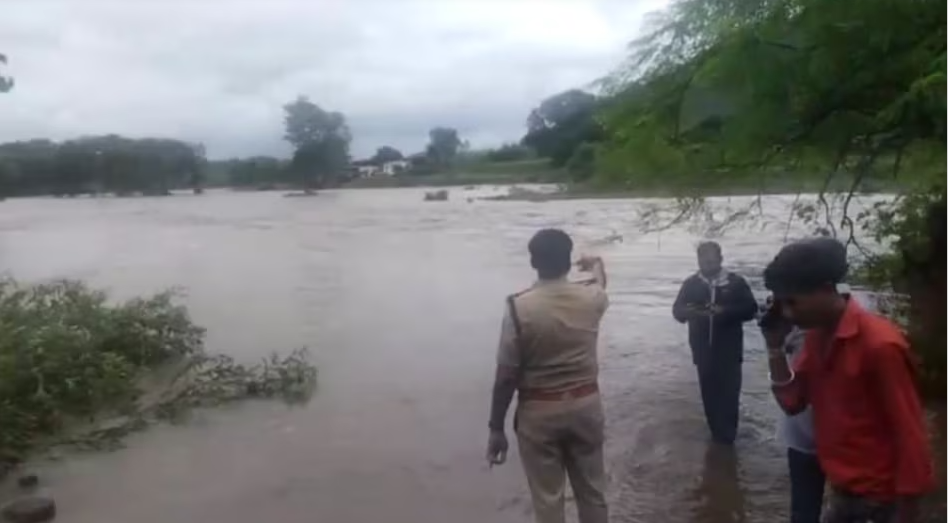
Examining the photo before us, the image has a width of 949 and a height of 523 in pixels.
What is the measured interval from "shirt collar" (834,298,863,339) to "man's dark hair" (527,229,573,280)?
5.67 feet

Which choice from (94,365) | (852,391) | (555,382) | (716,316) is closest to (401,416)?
(94,365)

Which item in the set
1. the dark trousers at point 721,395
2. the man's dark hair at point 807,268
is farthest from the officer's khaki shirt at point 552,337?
the dark trousers at point 721,395

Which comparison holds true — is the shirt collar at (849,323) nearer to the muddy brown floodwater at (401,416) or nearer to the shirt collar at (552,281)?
the shirt collar at (552,281)

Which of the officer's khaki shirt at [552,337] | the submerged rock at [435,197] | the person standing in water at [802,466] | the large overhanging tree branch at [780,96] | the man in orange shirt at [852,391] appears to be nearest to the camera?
the man in orange shirt at [852,391]

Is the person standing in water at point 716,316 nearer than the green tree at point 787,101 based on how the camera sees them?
No

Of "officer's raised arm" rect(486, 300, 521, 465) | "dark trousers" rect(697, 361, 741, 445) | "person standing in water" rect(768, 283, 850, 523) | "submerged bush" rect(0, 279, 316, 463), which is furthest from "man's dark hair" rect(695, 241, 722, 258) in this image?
"submerged bush" rect(0, 279, 316, 463)

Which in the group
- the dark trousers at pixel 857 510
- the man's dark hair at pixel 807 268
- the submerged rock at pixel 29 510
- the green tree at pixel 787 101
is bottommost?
the submerged rock at pixel 29 510

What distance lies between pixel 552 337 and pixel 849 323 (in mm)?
1760

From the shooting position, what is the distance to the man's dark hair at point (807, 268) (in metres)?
3.11

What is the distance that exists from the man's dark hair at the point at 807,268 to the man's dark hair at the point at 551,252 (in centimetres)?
157

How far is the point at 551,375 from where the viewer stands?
4.70 m

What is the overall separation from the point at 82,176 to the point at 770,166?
20135 mm

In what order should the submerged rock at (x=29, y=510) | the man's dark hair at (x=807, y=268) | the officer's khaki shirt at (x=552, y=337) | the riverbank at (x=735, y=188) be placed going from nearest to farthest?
the man's dark hair at (x=807, y=268) < the officer's khaki shirt at (x=552, y=337) < the submerged rock at (x=29, y=510) < the riverbank at (x=735, y=188)

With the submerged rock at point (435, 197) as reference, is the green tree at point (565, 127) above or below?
above
